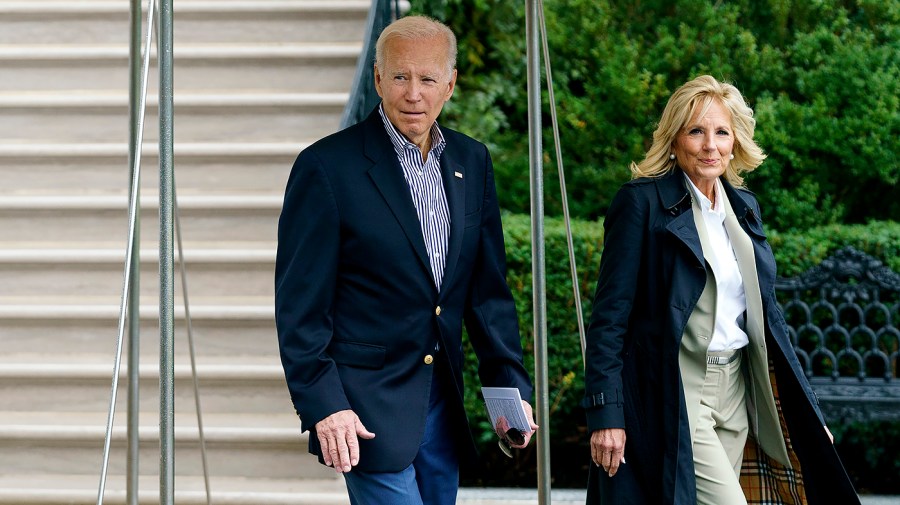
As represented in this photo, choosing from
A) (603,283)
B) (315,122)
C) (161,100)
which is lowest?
(603,283)

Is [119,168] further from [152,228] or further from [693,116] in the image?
[693,116]

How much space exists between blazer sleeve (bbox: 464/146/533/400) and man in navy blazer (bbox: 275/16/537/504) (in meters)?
0.03

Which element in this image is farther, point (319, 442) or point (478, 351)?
point (478, 351)

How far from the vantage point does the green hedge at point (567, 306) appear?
6.22m

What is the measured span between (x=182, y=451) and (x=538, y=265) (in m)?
2.40

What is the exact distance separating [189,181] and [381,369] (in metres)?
3.57

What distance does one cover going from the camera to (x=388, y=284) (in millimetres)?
2768

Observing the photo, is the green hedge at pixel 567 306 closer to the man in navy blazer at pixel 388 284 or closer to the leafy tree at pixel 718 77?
the leafy tree at pixel 718 77

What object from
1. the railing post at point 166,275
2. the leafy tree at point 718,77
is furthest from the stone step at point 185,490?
the leafy tree at point 718,77

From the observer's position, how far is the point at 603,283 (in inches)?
129

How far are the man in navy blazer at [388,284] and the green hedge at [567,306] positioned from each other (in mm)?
3287

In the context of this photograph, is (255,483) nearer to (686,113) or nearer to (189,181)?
(189,181)

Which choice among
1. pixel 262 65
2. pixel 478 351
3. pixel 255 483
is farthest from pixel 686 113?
pixel 262 65

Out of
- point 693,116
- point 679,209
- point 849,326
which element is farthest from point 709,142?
point 849,326
